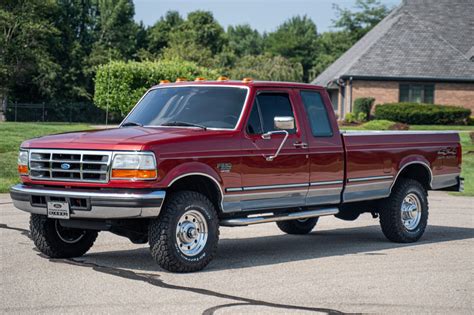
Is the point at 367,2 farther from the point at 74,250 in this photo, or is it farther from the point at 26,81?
the point at 74,250

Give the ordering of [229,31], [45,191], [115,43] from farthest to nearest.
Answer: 1. [229,31]
2. [115,43]
3. [45,191]

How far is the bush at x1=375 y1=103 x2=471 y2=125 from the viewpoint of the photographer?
51156 mm

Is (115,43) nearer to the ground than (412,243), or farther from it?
farther from it

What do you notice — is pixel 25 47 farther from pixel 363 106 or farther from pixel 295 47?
pixel 295 47

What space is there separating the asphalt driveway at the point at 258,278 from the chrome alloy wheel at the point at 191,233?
12.4 inches

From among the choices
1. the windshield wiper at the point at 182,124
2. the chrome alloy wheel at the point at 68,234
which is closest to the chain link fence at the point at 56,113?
the chrome alloy wheel at the point at 68,234

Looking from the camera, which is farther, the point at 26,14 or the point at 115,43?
the point at 115,43

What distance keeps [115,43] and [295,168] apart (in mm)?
72879

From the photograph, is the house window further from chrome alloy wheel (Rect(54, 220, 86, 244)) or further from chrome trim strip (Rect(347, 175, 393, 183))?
chrome alloy wheel (Rect(54, 220, 86, 244))

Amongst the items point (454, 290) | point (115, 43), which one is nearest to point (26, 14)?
point (115, 43)

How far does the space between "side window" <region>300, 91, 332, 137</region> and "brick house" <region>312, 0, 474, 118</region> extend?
141ft

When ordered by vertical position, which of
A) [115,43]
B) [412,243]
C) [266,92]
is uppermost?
[115,43]

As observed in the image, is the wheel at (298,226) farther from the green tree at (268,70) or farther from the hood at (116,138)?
the green tree at (268,70)

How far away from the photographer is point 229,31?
14225cm
